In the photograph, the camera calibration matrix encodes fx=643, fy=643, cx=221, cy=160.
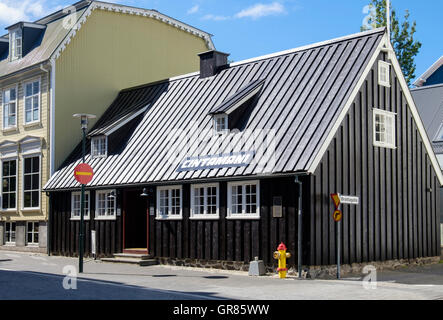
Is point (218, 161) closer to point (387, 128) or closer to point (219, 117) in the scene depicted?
point (219, 117)

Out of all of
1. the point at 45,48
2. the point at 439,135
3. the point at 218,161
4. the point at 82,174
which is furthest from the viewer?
the point at 45,48

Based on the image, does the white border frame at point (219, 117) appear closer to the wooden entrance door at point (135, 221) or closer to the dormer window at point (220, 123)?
the dormer window at point (220, 123)

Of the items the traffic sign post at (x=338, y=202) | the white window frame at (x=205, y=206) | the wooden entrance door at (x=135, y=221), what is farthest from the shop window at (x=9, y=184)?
the traffic sign post at (x=338, y=202)

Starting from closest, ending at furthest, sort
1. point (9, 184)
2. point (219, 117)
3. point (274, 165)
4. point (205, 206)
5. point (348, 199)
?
point (348, 199), point (274, 165), point (205, 206), point (219, 117), point (9, 184)

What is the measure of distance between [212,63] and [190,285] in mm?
11673

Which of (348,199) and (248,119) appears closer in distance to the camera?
(348,199)

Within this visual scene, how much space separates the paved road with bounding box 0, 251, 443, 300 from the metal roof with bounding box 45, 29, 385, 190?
10.5 feet

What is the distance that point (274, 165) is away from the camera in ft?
60.9

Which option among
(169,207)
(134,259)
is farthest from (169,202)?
(134,259)

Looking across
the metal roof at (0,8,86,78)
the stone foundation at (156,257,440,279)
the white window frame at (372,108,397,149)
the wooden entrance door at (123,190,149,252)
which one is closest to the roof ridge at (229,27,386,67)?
the white window frame at (372,108,397,149)

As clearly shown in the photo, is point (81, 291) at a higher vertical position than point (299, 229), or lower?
lower

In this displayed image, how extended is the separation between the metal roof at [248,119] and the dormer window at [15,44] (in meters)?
7.84
